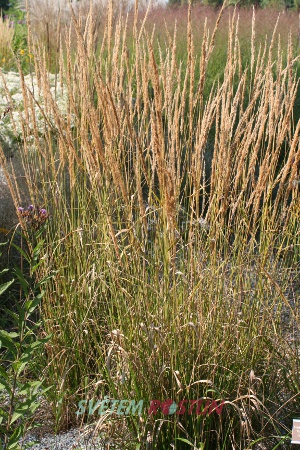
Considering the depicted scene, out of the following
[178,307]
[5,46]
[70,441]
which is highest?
[178,307]

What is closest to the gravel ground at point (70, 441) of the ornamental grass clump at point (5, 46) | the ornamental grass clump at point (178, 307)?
the ornamental grass clump at point (178, 307)

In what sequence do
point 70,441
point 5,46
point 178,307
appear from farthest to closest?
1. point 5,46
2. point 70,441
3. point 178,307

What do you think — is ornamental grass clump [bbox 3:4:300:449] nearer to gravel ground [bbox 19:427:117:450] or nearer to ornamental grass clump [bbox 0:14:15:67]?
gravel ground [bbox 19:427:117:450]

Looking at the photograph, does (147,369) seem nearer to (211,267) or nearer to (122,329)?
(122,329)

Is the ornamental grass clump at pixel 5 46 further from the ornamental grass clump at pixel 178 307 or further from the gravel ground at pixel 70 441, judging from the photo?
the gravel ground at pixel 70 441

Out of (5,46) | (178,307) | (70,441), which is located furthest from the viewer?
(5,46)

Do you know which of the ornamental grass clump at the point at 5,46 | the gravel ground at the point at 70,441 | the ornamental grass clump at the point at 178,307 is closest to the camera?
the ornamental grass clump at the point at 178,307

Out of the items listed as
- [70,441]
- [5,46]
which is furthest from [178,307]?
[5,46]

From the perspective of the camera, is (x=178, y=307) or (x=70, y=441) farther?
(x=70, y=441)

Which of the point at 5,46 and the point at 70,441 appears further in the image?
the point at 5,46

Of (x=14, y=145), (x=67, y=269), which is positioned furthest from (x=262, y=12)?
(x=67, y=269)

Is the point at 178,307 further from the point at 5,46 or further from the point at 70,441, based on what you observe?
the point at 5,46

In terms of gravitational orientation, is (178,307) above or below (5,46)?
above

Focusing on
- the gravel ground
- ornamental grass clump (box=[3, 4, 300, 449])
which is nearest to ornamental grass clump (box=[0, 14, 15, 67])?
ornamental grass clump (box=[3, 4, 300, 449])
